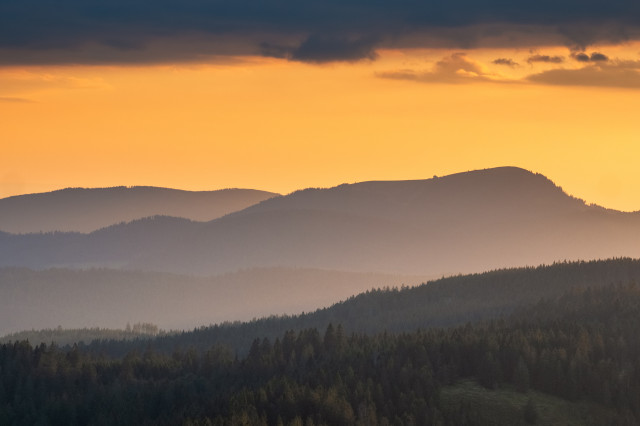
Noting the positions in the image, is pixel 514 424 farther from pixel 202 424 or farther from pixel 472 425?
pixel 202 424

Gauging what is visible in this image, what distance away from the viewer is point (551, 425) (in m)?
200

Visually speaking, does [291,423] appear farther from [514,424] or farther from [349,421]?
[514,424]

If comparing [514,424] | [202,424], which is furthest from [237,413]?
[514,424]

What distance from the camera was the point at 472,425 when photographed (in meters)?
197

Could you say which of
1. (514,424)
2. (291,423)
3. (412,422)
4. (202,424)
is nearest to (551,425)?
(514,424)

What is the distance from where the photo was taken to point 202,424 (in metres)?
195

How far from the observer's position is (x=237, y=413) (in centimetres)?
19975

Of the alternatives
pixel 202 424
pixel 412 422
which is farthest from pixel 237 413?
pixel 412 422

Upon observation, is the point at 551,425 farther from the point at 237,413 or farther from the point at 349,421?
the point at 237,413

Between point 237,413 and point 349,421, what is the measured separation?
1652 cm

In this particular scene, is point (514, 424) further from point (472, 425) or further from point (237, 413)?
point (237, 413)

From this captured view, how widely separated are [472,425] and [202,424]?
39.1m

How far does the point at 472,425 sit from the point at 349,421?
59.0 ft

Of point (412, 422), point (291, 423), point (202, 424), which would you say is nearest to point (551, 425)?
point (412, 422)
